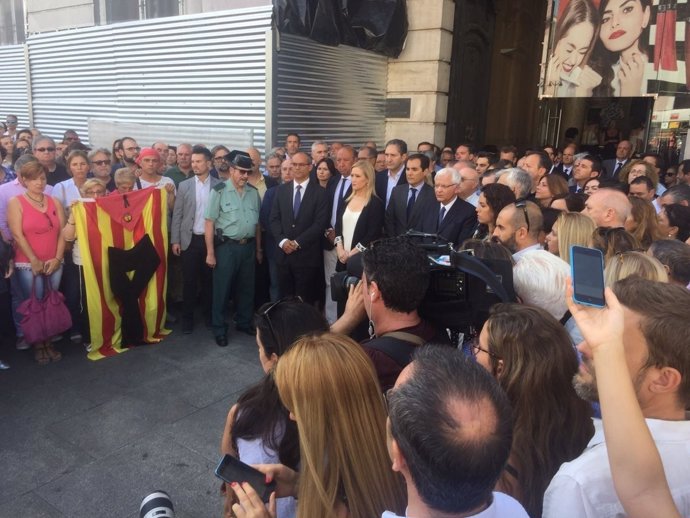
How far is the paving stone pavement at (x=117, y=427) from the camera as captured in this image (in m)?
3.07

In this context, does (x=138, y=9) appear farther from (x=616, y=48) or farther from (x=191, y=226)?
(x=616, y=48)

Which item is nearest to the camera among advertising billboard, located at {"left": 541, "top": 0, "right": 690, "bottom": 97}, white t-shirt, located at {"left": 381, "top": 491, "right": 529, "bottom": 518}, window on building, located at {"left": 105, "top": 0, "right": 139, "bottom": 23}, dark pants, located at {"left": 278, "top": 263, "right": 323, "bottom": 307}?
white t-shirt, located at {"left": 381, "top": 491, "right": 529, "bottom": 518}

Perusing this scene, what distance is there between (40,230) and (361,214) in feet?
9.44

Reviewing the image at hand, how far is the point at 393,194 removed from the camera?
5531 millimetres

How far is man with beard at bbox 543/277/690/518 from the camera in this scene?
4.23 feet

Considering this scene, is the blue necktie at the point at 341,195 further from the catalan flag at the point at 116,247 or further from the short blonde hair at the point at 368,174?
the catalan flag at the point at 116,247

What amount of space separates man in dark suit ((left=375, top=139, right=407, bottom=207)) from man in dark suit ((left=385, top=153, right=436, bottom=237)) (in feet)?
3.53

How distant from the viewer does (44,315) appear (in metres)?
4.64

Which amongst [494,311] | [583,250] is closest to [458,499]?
[583,250]

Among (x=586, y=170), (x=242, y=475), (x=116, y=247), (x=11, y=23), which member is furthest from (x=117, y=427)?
(x=11, y=23)

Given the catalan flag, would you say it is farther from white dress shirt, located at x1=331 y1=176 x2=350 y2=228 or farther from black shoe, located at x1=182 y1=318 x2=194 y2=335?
white dress shirt, located at x1=331 y1=176 x2=350 y2=228

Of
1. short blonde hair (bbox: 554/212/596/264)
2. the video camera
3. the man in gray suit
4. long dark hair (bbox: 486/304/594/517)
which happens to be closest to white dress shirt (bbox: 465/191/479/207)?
short blonde hair (bbox: 554/212/596/264)

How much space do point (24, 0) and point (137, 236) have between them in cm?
905

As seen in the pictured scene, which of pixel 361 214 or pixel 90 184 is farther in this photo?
pixel 361 214
